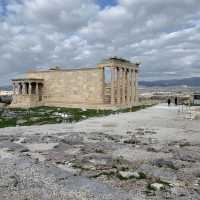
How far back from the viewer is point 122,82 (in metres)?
66.7

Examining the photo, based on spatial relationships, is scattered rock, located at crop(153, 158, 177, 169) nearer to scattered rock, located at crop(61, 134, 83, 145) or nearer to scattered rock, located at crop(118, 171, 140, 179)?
scattered rock, located at crop(118, 171, 140, 179)

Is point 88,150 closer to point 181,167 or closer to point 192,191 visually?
point 181,167

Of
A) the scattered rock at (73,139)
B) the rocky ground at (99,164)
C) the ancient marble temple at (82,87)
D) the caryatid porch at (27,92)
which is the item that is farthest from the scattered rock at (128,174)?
the caryatid porch at (27,92)

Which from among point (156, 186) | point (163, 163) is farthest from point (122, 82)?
point (156, 186)

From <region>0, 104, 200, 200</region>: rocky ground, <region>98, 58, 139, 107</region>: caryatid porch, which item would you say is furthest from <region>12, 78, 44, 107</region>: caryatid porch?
<region>0, 104, 200, 200</region>: rocky ground

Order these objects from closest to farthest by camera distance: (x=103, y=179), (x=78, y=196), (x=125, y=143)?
(x=78, y=196)
(x=103, y=179)
(x=125, y=143)

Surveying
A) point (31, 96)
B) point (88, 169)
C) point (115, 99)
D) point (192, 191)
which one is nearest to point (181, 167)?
point (192, 191)

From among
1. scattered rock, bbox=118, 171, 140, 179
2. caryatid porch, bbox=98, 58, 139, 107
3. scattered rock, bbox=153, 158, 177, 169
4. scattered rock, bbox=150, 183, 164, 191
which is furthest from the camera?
caryatid porch, bbox=98, 58, 139, 107

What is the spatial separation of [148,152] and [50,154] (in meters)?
7.00

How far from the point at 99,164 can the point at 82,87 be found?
1875 inches

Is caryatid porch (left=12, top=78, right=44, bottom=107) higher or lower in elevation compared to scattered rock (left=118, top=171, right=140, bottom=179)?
higher

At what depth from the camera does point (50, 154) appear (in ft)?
73.5

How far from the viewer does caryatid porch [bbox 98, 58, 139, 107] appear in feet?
207

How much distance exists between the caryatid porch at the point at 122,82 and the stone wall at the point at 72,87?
2222 millimetres
